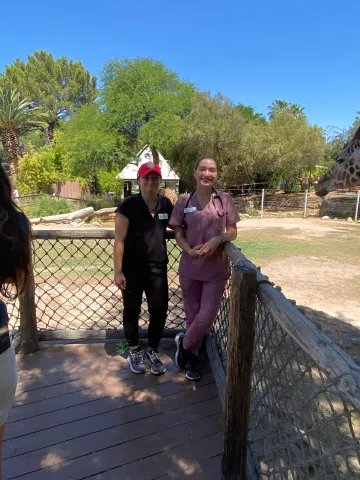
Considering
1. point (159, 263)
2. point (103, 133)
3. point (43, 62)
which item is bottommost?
point (159, 263)

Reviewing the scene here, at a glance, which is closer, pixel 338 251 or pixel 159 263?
pixel 159 263

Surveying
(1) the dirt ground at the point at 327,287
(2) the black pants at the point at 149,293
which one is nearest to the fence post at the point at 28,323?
(2) the black pants at the point at 149,293

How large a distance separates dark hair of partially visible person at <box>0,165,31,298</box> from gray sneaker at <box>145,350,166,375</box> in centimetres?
171

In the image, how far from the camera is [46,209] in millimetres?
14781

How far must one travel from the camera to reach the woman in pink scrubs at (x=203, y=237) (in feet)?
7.95

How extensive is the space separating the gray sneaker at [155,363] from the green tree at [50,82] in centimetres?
4311

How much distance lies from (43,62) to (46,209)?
3629 centimetres

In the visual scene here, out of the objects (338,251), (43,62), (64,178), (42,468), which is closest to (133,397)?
(42,468)

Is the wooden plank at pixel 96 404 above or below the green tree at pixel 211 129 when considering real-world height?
below

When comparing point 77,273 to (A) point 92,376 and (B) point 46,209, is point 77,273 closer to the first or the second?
(A) point 92,376

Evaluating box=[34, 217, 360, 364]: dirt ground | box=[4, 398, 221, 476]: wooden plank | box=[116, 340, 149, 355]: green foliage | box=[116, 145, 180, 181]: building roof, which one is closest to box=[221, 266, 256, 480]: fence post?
box=[4, 398, 221, 476]: wooden plank

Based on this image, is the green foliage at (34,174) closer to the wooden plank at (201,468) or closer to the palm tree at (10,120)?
the palm tree at (10,120)

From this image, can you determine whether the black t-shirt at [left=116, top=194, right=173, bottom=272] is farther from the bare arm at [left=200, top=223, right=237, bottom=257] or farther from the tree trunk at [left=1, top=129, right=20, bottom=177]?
the tree trunk at [left=1, top=129, right=20, bottom=177]

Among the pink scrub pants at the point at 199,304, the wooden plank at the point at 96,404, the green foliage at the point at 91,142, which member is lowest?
the wooden plank at the point at 96,404
